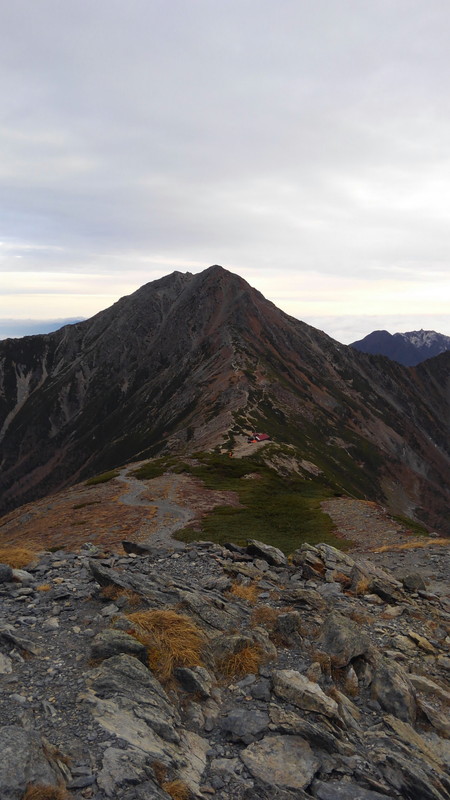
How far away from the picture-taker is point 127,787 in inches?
336

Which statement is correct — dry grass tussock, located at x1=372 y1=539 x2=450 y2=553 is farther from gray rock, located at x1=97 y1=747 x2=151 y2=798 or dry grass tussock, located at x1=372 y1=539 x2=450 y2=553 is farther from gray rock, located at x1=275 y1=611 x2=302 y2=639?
gray rock, located at x1=97 y1=747 x2=151 y2=798

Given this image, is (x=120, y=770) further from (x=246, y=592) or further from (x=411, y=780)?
(x=246, y=592)

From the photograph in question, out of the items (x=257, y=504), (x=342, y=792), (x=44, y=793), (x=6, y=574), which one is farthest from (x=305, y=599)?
(x=257, y=504)

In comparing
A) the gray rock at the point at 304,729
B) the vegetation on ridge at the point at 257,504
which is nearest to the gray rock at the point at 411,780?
the gray rock at the point at 304,729

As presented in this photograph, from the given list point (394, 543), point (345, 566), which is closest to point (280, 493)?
point (394, 543)

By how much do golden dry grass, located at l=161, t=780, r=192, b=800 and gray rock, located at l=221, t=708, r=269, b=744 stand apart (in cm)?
214

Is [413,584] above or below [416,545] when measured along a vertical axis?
above

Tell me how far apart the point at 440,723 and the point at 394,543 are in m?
27.2

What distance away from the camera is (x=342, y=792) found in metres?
9.68

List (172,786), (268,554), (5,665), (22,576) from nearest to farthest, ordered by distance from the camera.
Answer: (172,786) < (5,665) < (22,576) < (268,554)

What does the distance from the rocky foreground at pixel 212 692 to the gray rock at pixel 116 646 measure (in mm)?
38

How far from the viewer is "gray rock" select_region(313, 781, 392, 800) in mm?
9531

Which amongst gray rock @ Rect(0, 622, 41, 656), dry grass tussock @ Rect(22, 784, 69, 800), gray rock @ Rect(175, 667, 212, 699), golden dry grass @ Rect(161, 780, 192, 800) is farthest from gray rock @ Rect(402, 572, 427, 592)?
dry grass tussock @ Rect(22, 784, 69, 800)

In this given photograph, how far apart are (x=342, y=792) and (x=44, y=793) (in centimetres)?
640
